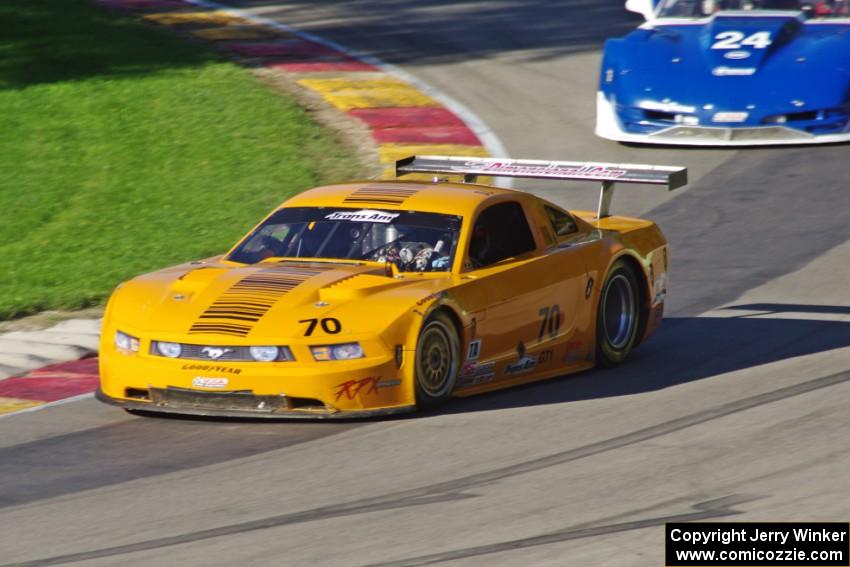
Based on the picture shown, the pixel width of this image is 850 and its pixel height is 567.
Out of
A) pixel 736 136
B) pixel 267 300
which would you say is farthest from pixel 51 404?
pixel 736 136

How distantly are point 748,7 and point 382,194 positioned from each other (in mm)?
9900

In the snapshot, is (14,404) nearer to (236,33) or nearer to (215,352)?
(215,352)

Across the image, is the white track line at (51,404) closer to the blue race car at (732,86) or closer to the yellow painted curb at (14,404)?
the yellow painted curb at (14,404)

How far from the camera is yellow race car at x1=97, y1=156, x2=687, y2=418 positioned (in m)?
8.42

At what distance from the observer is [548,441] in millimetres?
8156

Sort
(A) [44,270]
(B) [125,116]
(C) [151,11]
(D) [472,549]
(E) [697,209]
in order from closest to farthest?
1. (D) [472,549]
2. (A) [44,270]
3. (E) [697,209]
4. (B) [125,116]
5. (C) [151,11]

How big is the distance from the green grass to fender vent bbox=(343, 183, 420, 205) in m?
3.17

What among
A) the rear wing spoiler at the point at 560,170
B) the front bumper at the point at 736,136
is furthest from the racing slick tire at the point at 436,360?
the front bumper at the point at 736,136

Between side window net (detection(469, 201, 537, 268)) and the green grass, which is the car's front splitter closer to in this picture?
side window net (detection(469, 201, 537, 268))

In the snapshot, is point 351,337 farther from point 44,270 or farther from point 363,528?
point 44,270

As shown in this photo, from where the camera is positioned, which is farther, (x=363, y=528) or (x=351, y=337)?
(x=351, y=337)

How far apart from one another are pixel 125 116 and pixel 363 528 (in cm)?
1254

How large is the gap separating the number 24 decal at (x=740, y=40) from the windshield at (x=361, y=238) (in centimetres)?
850

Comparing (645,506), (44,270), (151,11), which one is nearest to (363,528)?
(645,506)
